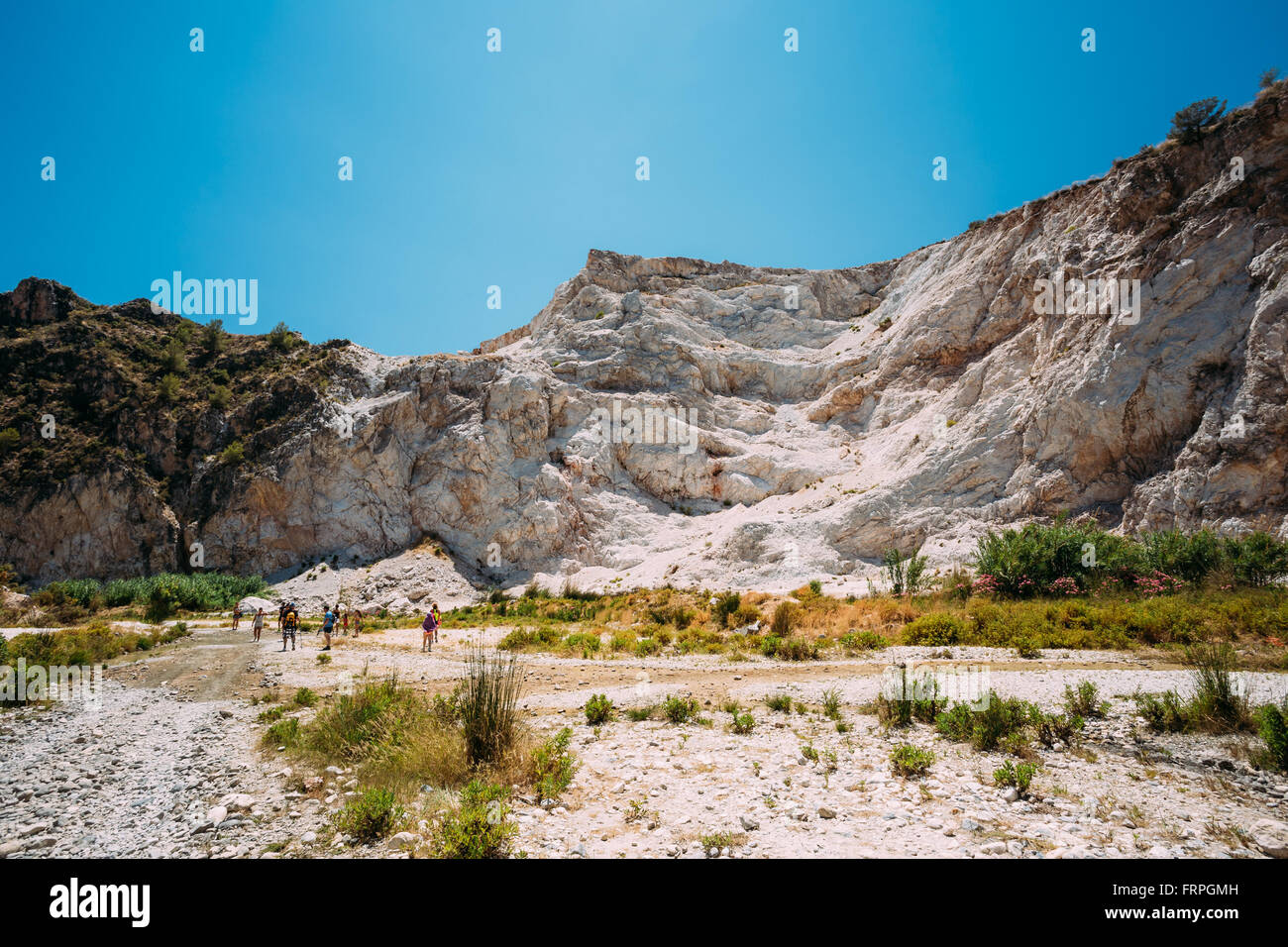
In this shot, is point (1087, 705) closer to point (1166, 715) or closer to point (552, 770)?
point (1166, 715)

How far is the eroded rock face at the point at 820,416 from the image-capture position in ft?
73.5

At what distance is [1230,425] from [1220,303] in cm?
614

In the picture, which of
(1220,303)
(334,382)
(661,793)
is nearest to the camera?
(661,793)

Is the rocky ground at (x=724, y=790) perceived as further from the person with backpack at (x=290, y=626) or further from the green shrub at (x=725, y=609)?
the green shrub at (x=725, y=609)

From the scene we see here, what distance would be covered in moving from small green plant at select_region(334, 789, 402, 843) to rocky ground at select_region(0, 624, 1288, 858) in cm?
19

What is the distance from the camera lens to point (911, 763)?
561cm

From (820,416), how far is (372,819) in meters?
41.3

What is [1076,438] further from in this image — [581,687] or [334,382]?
[334,382]

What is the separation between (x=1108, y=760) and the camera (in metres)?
5.73

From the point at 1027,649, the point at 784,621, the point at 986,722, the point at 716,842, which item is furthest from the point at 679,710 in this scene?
the point at 784,621

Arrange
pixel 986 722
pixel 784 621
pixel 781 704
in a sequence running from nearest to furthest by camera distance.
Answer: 1. pixel 986 722
2. pixel 781 704
3. pixel 784 621

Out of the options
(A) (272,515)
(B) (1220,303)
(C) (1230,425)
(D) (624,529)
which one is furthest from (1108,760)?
(A) (272,515)

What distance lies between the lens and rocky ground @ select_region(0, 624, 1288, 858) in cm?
420

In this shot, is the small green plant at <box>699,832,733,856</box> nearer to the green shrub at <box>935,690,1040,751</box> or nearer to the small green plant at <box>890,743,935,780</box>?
the small green plant at <box>890,743,935,780</box>
